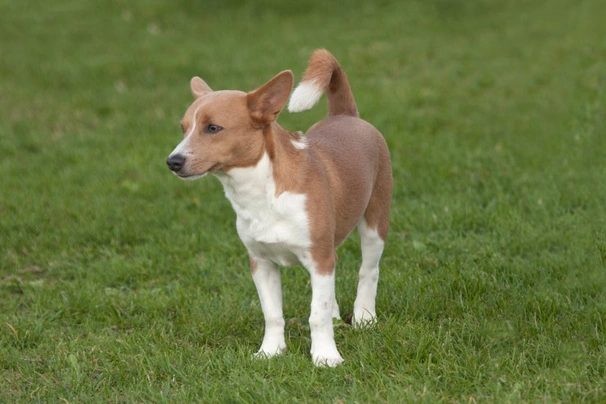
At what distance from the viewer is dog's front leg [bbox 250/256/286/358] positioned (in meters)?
5.64

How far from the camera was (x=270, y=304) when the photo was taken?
566 centimetres

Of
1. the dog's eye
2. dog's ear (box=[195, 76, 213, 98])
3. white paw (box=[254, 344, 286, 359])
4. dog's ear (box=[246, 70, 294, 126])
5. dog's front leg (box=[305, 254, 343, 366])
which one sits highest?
dog's ear (box=[246, 70, 294, 126])

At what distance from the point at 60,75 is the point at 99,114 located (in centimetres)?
156

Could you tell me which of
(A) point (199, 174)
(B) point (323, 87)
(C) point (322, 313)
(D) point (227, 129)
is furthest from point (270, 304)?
(B) point (323, 87)

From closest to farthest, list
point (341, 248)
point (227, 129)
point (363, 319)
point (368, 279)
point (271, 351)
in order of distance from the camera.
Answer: point (227, 129) < point (271, 351) < point (363, 319) < point (368, 279) < point (341, 248)

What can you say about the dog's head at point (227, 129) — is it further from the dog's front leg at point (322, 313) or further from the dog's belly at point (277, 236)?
the dog's front leg at point (322, 313)

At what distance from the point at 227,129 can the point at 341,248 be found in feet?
8.84

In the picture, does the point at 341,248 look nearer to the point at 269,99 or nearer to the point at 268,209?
the point at 268,209

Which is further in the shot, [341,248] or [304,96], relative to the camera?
[341,248]

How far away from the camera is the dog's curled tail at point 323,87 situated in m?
5.50

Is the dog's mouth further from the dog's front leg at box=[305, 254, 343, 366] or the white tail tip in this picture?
the dog's front leg at box=[305, 254, 343, 366]

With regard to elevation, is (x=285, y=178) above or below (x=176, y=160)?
below

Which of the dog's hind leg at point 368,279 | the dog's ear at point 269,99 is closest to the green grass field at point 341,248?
the dog's hind leg at point 368,279

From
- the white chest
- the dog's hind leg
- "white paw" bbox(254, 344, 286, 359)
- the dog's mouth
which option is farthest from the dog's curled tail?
"white paw" bbox(254, 344, 286, 359)
